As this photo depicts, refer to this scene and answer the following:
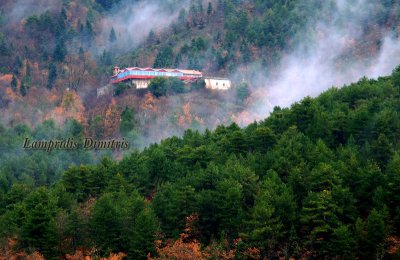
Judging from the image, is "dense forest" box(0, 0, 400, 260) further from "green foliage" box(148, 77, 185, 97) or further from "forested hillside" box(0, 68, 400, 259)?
"green foliage" box(148, 77, 185, 97)

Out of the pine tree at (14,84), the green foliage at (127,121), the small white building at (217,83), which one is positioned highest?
the pine tree at (14,84)

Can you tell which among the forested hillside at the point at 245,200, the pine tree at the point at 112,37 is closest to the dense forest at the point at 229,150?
the forested hillside at the point at 245,200

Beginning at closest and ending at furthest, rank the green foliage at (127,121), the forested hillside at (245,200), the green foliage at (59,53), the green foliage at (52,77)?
1. the forested hillside at (245,200)
2. the green foliage at (127,121)
3. the green foliage at (52,77)
4. the green foliage at (59,53)

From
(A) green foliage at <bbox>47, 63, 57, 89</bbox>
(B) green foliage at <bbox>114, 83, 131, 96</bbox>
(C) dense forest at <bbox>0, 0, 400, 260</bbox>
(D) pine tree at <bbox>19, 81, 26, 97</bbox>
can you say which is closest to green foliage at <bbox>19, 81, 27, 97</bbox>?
(D) pine tree at <bbox>19, 81, 26, 97</bbox>

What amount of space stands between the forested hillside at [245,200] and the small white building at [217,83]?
44249mm

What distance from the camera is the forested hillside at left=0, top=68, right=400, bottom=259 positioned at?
38438 mm

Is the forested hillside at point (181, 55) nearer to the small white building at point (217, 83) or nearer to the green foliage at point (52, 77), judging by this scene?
the green foliage at point (52, 77)

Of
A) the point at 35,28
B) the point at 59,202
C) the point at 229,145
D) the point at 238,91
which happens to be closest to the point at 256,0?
the point at 238,91

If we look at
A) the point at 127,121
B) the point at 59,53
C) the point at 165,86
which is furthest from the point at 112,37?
the point at 127,121

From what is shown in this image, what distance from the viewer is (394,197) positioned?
38.8 m

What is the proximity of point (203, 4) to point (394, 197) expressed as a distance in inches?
4070

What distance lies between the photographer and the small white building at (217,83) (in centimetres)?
9862

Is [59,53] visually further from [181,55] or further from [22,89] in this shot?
[181,55]

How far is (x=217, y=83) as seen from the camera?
326 ft
